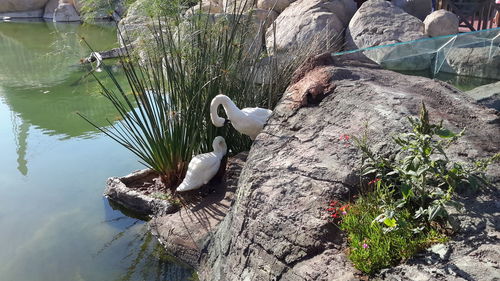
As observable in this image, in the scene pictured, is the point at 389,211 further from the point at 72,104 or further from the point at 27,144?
the point at 72,104

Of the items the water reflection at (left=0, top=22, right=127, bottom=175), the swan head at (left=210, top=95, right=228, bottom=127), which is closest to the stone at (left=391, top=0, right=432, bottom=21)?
the water reflection at (left=0, top=22, right=127, bottom=175)

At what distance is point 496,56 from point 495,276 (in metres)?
3.40

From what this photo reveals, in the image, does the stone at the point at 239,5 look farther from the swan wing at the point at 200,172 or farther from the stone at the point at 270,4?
the stone at the point at 270,4

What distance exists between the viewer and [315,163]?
A: 226 centimetres

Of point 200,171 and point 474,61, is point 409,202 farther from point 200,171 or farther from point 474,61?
point 474,61

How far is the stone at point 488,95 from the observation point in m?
3.60

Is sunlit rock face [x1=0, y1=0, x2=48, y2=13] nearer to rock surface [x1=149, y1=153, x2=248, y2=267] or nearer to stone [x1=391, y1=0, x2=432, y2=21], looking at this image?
stone [x1=391, y1=0, x2=432, y2=21]

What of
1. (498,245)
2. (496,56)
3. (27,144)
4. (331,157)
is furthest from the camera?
(27,144)

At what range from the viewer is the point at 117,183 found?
373 cm

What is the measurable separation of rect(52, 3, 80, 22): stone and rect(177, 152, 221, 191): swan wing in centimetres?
1327

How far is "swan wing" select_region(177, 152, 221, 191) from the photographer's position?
3.16 meters

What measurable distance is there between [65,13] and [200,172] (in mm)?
13634

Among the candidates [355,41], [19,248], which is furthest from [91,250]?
[355,41]

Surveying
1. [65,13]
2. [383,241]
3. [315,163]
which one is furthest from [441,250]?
[65,13]
